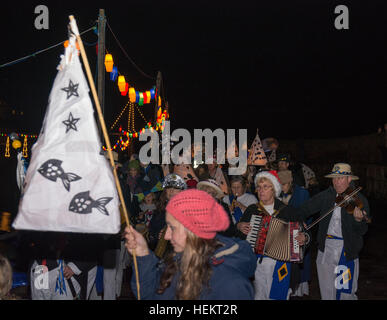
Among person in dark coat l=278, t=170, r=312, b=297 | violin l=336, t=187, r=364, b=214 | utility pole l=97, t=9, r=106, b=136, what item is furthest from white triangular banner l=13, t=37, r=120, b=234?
utility pole l=97, t=9, r=106, b=136

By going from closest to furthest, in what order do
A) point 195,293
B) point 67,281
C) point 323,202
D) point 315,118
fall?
point 195,293, point 67,281, point 323,202, point 315,118

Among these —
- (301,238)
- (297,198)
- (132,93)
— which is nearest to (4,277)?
(301,238)

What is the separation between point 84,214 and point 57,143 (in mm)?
503

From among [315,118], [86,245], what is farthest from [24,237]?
[315,118]

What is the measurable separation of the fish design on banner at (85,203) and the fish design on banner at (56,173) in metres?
0.09

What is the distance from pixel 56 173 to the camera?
2.78 meters

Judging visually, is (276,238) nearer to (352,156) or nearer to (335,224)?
(335,224)

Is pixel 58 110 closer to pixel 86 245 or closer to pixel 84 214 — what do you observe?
pixel 84 214

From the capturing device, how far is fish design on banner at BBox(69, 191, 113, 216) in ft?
9.09

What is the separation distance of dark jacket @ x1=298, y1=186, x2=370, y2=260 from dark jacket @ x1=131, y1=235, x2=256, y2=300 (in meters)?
3.27

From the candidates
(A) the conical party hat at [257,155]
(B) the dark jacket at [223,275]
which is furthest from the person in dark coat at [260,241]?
(A) the conical party hat at [257,155]

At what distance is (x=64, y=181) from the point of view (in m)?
2.78

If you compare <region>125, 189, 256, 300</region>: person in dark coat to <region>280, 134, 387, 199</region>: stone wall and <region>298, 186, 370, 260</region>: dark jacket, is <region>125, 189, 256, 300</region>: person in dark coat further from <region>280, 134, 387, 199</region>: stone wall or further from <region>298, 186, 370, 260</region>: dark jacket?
<region>280, 134, 387, 199</region>: stone wall

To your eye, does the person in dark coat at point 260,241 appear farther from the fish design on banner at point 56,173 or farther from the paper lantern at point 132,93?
the paper lantern at point 132,93
